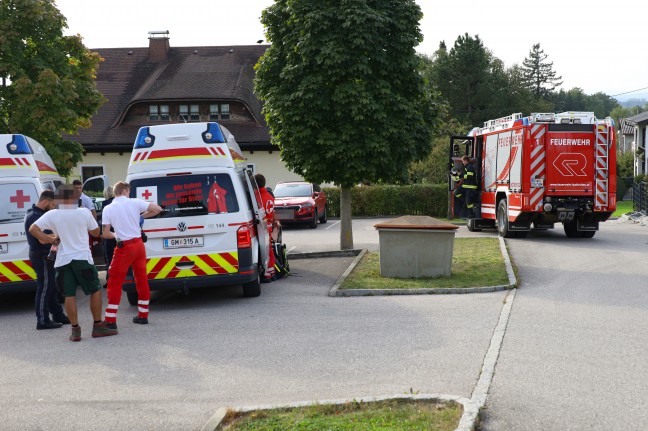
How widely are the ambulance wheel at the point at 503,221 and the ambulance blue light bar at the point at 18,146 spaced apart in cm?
1209

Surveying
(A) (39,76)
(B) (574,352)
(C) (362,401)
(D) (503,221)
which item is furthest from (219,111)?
(C) (362,401)

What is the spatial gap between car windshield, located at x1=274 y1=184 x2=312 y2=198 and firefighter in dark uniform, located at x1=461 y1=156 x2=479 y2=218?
7.64 metres

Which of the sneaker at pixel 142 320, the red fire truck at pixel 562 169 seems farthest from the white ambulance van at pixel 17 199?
the red fire truck at pixel 562 169

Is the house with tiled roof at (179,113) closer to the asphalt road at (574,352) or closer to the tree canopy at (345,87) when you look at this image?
the tree canopy at (345,87)

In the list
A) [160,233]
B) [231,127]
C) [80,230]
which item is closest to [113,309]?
[80,230]

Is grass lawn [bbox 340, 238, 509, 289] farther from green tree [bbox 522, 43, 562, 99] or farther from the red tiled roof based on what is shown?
green tree [bbox 522, 43, 562, 99]

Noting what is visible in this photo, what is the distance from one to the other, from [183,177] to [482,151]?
12.9 m

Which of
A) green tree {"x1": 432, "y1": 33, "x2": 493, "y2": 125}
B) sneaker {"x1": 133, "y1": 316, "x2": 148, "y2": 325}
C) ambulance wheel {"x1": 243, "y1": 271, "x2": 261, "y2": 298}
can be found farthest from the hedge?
green tree {"x1": 432, "y1": 33, "x2": 493, "y2": 125}

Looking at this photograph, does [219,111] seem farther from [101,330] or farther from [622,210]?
[101,330]

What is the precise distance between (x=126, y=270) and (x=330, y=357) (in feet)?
10.8

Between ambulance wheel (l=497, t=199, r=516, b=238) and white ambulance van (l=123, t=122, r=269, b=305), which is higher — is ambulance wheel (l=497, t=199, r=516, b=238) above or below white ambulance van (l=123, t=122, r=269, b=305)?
below

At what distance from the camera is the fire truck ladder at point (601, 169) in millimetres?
18531

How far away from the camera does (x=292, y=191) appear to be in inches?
1123

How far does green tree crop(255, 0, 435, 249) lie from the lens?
15688 mm
